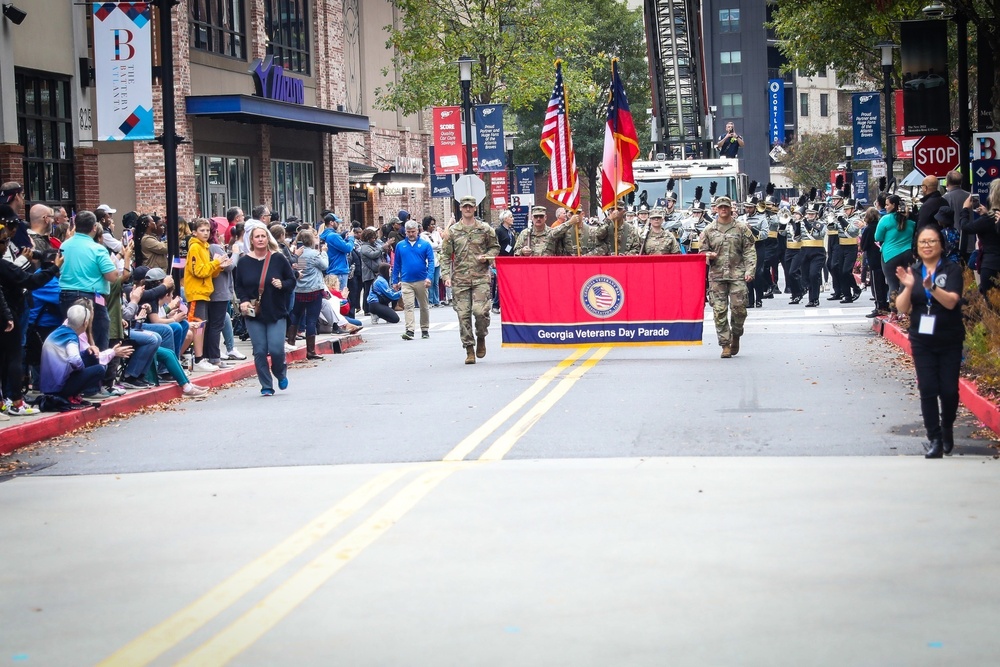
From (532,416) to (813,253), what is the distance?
1621cm

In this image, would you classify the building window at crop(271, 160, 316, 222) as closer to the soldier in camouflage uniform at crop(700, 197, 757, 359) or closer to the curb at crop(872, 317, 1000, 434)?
the soldier in camouflage uniform at crop(700, 197, 757, 359)

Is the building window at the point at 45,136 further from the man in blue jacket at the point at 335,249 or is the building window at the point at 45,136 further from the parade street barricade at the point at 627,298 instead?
the parade street barricade at the point at 627,298

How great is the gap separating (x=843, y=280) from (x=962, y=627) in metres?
22.7

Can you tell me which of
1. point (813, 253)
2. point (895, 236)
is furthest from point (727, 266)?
point (813, 253)

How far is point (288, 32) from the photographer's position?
131 feet

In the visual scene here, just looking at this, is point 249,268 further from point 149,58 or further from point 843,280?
point 843,280

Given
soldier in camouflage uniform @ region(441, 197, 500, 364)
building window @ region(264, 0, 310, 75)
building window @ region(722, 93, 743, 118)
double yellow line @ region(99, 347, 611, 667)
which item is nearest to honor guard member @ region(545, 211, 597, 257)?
soldier in camouflage uniform @ region(441, 197, 500, 364)

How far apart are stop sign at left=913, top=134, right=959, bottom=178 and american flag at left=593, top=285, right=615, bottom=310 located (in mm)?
6822

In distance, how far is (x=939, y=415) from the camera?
33.6 ft

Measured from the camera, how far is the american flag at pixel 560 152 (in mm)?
18828

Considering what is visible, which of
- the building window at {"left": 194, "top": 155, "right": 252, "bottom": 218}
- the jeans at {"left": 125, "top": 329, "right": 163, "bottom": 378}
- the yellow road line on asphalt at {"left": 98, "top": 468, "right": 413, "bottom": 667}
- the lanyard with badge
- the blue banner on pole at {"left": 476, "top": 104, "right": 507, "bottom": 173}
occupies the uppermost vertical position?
the blue banner on pole at {"left": 476, "top": 104, "right": 507, "bottom": 173}

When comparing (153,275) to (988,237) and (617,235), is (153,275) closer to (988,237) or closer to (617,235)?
(617,235)

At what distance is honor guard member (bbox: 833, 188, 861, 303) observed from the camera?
26938 millimetres

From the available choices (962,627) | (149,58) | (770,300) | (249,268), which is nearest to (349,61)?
(770,300)
